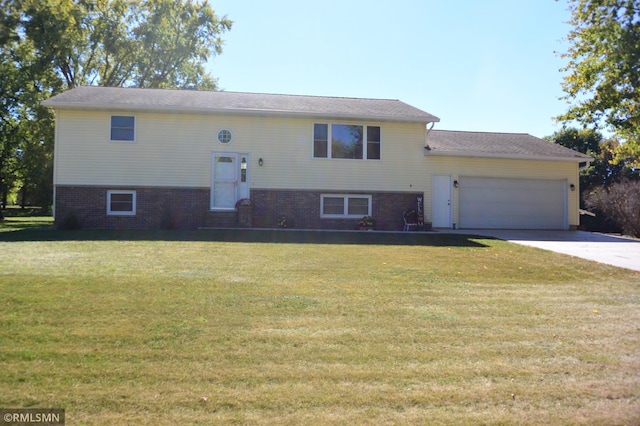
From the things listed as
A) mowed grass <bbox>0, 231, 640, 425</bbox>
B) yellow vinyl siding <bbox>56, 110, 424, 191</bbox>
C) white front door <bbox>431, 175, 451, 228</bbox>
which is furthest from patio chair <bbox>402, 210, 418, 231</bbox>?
mowed grass <bbox>0, 231, 640, 425</bbox>

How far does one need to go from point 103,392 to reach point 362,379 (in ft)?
6.41

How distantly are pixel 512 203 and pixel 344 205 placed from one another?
6.74 metres

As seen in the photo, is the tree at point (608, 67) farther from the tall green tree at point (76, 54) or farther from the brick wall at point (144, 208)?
the tall green tree at point (76, 54)

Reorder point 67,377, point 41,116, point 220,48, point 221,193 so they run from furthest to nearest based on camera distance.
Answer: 1. point 220,48
2. point 41,116
3. point 221,193
4. point 67,377

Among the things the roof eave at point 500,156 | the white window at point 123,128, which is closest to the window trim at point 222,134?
the white window at point 123,128

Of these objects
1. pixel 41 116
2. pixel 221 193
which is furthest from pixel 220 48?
pixel 221 193

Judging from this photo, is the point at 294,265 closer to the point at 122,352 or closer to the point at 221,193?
the point at 122,352

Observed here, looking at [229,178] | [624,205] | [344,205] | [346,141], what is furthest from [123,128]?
[624,205]

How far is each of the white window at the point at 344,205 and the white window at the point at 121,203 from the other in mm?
6622

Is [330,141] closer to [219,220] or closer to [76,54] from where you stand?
[219,220]

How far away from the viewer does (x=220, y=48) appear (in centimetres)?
3469

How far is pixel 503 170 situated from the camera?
58.7ft

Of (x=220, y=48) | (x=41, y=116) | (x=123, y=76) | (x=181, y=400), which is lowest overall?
(x=181, y=400)

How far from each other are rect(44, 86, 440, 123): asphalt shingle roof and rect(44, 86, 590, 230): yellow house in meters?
0.05
